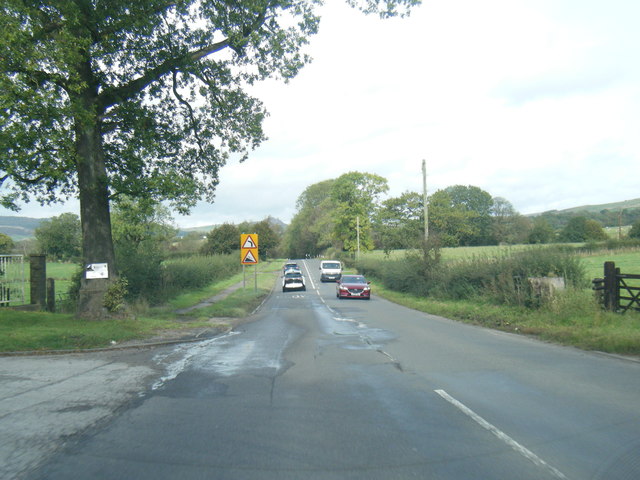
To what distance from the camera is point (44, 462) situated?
4664 mm

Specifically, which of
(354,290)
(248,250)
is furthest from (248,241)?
(354,290)

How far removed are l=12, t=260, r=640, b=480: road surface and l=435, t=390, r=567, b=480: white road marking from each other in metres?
0.01

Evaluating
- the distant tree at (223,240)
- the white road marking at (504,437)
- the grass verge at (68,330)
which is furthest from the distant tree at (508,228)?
the white road marking at (504,437)

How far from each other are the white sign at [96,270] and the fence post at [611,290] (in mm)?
14709

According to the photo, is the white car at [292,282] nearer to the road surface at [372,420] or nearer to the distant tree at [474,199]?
the road surface at [372,420]

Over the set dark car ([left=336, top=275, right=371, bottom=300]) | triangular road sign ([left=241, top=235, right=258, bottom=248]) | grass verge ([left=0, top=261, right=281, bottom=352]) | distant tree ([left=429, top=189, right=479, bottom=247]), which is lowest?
dark car ([left=336, top=275, right=371, bottom=300])

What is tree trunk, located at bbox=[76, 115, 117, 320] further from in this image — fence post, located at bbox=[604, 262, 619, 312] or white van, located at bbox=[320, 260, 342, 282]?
white van, located at bbox=[320, 260, 342, 282]

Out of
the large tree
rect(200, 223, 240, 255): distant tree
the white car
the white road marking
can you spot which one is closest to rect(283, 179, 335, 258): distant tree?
rect(200, 223, 240, 255): distant tree

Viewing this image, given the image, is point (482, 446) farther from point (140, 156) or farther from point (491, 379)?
point (140, 156)

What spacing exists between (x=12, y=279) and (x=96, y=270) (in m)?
4.74

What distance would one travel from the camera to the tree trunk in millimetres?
14898

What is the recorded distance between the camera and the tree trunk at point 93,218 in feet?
48.9

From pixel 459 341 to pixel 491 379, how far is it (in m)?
4.83

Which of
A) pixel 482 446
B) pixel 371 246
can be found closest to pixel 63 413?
pixel 482 446
